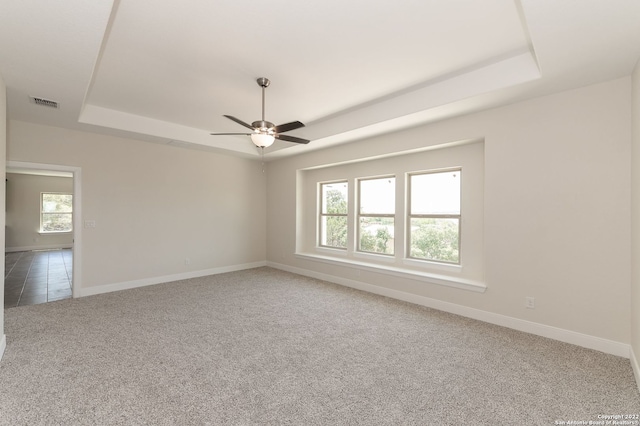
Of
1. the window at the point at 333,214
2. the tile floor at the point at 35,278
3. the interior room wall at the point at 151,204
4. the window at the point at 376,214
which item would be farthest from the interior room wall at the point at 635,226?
the tile floor at the point at 35,278

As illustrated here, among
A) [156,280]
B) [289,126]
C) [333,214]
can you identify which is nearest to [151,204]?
[156,280]

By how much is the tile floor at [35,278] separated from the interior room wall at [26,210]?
686 millimetres

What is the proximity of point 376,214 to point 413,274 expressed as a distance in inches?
54.0

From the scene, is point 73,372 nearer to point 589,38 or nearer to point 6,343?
point 6,343

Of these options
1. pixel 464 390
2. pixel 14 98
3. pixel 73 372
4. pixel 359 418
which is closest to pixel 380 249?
pixel 464 390

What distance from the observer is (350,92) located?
3.69m

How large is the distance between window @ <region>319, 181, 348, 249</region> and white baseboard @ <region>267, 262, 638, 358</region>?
1.09 m

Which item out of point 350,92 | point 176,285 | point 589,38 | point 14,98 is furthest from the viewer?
point 176,285

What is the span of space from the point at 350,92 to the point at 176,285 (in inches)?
174

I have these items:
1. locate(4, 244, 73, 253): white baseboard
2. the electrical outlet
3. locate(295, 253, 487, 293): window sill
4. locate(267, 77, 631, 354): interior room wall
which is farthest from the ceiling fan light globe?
locate(4, 244, 73, 253): white baseboard

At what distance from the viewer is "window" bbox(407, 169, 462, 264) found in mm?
4297

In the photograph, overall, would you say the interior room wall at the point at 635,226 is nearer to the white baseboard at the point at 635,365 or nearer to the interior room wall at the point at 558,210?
the white baseboard at the point at 635,365

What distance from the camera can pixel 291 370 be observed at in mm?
2488

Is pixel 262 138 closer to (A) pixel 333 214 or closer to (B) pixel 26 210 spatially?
(A) pixel 333 214
